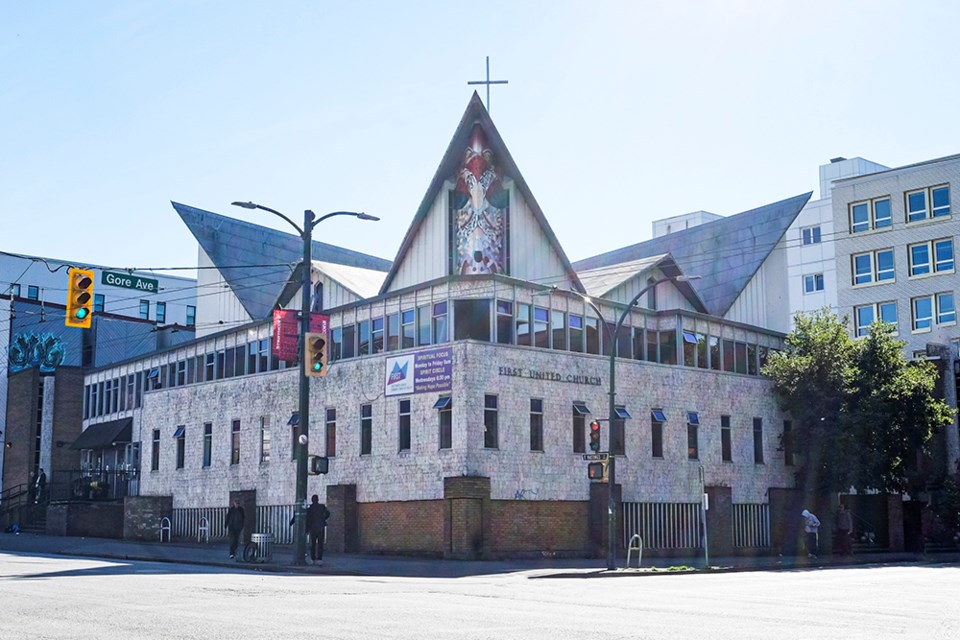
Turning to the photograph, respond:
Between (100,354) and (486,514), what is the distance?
3617 cm

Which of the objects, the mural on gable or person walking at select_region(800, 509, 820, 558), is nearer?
person walking at select_region(800, 509, 820, 558)

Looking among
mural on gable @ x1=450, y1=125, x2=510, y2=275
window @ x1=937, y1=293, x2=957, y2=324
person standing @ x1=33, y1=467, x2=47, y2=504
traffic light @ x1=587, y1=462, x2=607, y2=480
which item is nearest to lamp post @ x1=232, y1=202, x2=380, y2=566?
traffic light @ x1=587, y1=462, x2=607, y2=480

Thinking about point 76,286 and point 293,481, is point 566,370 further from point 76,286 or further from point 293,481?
point 76,286

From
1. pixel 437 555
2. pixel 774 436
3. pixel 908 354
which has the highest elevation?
pixel 908 354

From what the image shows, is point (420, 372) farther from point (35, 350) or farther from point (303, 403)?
point (35, 350)

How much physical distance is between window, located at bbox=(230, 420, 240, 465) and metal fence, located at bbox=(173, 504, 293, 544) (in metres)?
2.01

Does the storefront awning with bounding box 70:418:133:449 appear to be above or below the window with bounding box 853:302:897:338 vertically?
below

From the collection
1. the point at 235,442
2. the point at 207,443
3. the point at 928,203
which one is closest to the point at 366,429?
the point at 235,442

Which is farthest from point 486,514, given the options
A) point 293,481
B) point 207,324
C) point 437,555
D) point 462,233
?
point 207,324

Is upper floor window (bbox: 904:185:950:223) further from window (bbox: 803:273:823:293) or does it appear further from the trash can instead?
A: the trash can

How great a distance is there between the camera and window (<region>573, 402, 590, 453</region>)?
39500mm

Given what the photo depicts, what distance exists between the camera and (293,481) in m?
42.6

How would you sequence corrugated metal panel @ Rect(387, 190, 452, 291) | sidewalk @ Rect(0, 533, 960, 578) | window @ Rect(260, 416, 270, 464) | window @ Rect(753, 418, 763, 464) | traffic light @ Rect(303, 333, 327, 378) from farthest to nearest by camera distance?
window @ Rect(753, 418, 763, 464) < corrugated metal panel @ Rect(387, 190, 452, 291) < window @ Rect(260, 416, 270, 464) < traffic light @ Rect(303, 333, 327, 378) < sidewalk @ Rect(0, 533, 960, 578)

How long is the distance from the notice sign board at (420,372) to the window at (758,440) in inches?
631
